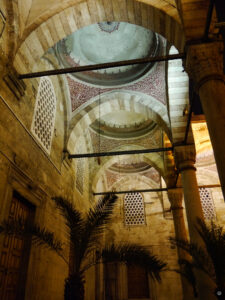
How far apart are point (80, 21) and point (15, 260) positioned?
15.8 ft

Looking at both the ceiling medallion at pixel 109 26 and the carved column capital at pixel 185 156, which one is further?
the ceiling medallion at pixel 109 26

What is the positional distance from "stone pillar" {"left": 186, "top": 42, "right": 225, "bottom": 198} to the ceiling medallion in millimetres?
5204

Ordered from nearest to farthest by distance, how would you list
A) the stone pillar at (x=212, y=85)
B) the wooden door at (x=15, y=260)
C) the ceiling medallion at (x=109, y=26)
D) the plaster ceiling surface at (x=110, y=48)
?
1. the stone pillar at (x=212, y=85)
2. the wooden door at (x=15, y=260)
3. the plaster ceiling surface at (x=110, y=48)
4. the ceiling medallion at (x=109, y=26)

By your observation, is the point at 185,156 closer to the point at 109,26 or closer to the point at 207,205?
the point at 109,26

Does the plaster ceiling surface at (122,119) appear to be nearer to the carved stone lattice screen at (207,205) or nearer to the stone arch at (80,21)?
the carved stone lattice screen at (207,205)

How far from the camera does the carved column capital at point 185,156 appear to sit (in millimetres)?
6555

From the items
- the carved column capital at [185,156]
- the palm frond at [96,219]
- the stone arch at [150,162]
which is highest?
the stone arch at [150,162]

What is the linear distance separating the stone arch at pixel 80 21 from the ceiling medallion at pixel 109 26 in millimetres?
3414

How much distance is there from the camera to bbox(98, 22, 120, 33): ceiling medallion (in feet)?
27.6

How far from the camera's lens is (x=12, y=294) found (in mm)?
4445

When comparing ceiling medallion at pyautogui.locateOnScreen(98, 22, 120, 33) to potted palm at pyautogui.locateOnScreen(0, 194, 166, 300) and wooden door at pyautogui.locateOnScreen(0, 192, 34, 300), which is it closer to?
wooden door at pyautogui.locateOnScreen(0, 192, 34, 300)

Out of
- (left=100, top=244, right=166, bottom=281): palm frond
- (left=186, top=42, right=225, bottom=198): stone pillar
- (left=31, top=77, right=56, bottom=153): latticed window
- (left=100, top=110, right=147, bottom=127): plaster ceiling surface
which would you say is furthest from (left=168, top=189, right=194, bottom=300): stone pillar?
(left=186, top=42, right=225, bottom=198): stone pillar

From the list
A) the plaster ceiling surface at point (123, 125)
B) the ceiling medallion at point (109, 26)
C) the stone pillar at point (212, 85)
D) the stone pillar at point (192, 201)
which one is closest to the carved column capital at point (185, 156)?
the stone pillar at point (192, 201)

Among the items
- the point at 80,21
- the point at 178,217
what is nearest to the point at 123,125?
the point at 178,217
